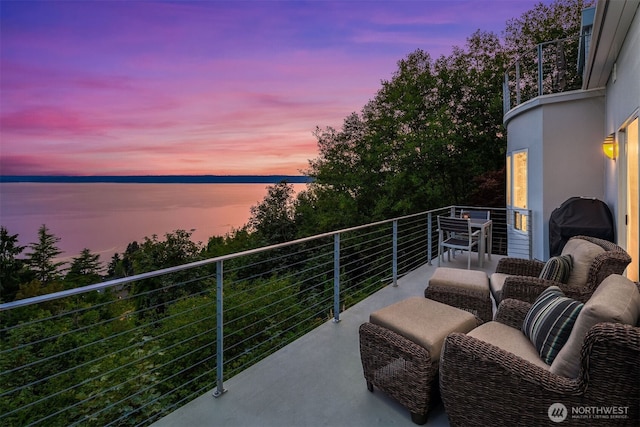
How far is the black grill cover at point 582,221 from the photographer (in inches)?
161

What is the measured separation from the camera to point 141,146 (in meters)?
16.0

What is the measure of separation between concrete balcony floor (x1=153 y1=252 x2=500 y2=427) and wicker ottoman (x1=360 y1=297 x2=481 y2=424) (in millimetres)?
125

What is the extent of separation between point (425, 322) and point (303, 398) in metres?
0.88

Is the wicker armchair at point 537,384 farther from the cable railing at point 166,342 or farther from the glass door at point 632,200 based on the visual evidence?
the glass door at point 632,200

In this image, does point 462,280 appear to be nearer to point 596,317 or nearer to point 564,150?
point 596,317

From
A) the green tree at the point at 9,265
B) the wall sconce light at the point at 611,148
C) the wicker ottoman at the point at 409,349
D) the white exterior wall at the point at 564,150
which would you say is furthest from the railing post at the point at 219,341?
the green tree at the point at 9,265

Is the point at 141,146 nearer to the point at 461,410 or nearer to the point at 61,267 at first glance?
the point at 61,267

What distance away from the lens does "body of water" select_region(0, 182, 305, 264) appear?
1952cm

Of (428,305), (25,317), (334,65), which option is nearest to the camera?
(428,305)

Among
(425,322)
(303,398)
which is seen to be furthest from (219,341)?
(425,322)

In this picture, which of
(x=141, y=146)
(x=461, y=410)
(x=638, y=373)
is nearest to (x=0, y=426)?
(x=461, y=410)

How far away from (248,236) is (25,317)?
8371mm

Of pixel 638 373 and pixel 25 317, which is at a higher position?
pixel 638 373

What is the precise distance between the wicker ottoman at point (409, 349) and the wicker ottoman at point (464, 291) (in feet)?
1.95
